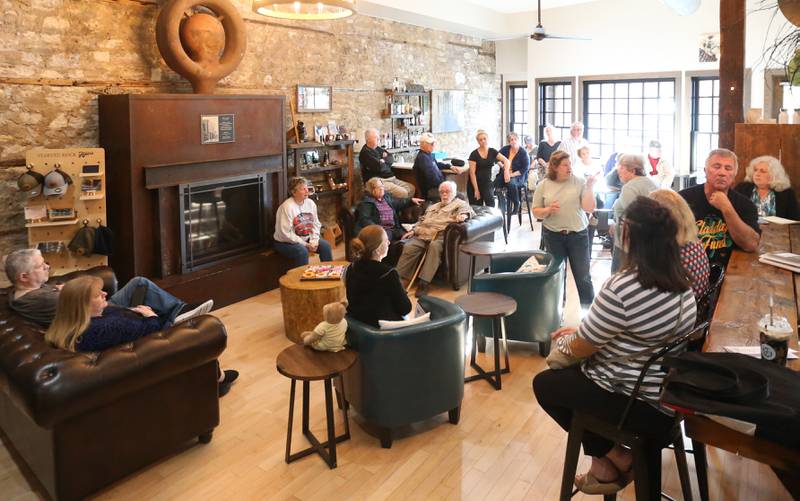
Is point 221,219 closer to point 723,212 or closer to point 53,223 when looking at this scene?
point 53,223

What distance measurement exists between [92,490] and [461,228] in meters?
4.56

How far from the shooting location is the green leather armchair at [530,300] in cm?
498

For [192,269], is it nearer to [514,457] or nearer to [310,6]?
[310,6]

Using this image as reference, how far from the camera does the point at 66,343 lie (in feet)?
11.1

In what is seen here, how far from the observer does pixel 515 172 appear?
10281 mm

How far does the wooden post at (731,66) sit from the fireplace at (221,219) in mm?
4875

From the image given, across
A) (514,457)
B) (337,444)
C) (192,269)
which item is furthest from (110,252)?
(514,457)

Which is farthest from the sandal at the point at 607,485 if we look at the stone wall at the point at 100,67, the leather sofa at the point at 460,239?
the stone wall at the point at 100,67

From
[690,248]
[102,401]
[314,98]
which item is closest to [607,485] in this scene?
→ [690,248]

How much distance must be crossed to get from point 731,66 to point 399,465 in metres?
4.74

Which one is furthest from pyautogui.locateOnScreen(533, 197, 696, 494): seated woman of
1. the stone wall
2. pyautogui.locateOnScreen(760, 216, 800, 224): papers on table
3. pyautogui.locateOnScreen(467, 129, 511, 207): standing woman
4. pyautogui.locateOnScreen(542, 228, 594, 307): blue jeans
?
pyautogui.locateOnScreen(467, 129, 511, 207): standing woman

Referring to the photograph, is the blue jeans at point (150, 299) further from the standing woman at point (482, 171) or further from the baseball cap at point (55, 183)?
the standing woman at point (482, 171)

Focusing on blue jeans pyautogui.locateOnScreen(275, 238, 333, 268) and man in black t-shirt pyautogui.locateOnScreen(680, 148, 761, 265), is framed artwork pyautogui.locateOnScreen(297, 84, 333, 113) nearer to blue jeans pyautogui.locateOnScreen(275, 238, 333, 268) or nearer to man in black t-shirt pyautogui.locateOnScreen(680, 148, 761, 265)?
blue jeans pyautogui.locateOnScreen(275, 238, 333, 268)

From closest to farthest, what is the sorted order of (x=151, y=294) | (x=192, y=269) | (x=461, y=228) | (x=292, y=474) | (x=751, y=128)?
(x=292, y=474) < (x=151, y=294) < (x=751, y=128) < (x=192, y=269) < (x=461, y=228)
